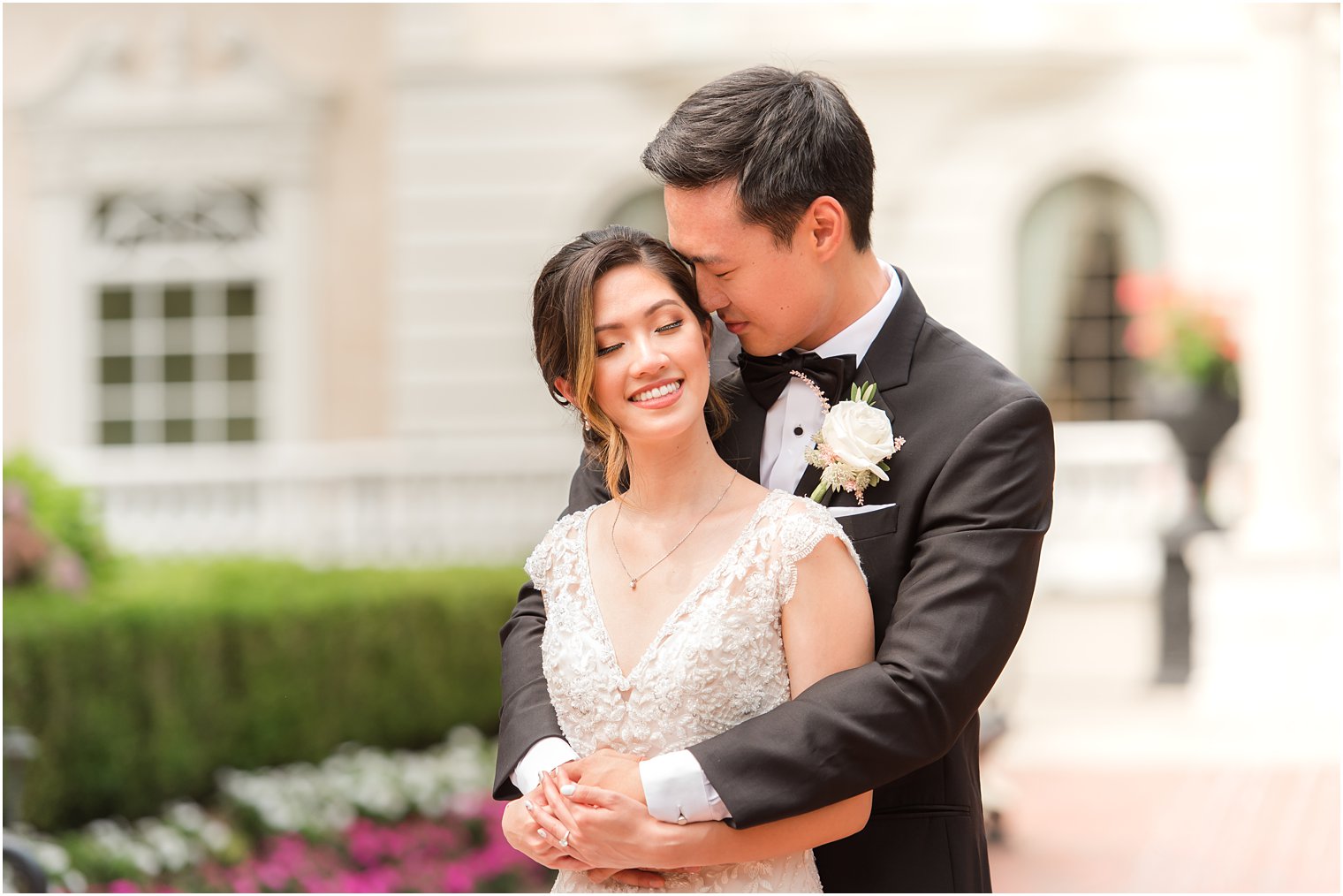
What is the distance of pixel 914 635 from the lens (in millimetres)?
2340

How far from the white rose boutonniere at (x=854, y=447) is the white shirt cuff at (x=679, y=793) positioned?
1.74ft

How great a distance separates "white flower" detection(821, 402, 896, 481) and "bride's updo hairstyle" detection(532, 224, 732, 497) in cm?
28

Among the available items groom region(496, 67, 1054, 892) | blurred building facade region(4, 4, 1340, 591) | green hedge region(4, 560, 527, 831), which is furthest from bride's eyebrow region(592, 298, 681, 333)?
blurred building facade region(4, 4, 1340, 591)

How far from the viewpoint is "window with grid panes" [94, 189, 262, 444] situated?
13.7 meters

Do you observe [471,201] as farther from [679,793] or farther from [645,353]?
[679,793]

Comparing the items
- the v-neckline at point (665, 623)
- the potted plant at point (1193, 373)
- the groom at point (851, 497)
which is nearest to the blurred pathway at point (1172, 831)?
the potted plant at point (1193, 373)

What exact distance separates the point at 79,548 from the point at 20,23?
7843 millimetres

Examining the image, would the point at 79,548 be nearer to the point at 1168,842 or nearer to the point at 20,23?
the point at 1168,842

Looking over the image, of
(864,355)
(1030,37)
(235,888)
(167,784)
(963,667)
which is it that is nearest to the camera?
(963,667)

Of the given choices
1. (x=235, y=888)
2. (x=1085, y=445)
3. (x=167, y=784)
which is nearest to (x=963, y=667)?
(x=235, y=888)

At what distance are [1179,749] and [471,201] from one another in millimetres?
7733

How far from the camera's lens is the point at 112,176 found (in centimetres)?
1355

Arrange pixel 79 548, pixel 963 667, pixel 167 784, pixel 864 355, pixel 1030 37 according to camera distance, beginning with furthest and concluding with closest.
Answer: pixel 1030 37, pixel 79 548, pixel 167 784, pixel 864 355, pixel 963 667

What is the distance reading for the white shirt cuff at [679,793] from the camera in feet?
7.61
